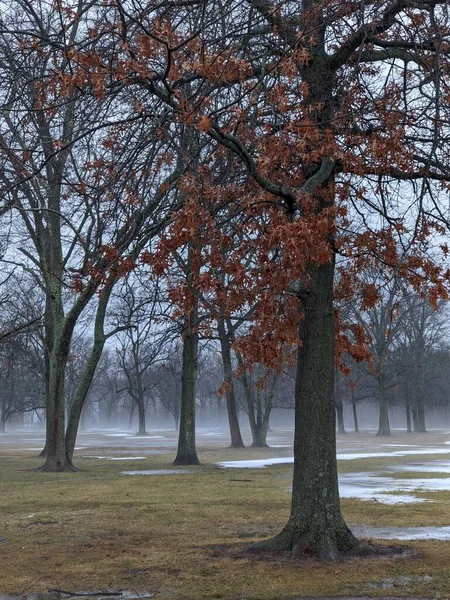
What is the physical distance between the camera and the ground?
7734 mm

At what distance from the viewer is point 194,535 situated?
1095 cm

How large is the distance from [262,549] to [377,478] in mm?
11708

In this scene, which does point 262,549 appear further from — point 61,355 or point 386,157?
point 61,355

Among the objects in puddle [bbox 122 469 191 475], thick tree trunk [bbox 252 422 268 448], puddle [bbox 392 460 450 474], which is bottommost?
puddle [bbox 122 469 191 475]

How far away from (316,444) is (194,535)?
271 cm

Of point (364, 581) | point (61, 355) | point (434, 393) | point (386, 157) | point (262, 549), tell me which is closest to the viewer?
point (364, 581)

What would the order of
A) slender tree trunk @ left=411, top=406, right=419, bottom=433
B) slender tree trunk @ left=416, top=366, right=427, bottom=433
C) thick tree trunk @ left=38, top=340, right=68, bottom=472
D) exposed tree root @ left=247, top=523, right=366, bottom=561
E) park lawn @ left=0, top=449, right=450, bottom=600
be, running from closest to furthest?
1. park lawn @ left=0, top=449, right=450, bottom=600
2. exposed tree root @ left=247, top=523, right=366, bottom=561
3. thick tree trunk @ left=38, top=340, right=68, bottom=472
4. slender tree trunk @ left=416, top=366, right=427, bottom=433
5. slender tree trunk @ left=411, top=406, right=419, bottom=433

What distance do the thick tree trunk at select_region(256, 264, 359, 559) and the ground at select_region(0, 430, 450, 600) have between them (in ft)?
1.47

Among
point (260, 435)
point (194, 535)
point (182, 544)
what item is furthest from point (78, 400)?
point (260, 435)

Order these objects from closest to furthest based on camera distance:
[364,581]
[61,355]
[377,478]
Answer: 1. [364,581]
2. [377,478]
3. [61,355]

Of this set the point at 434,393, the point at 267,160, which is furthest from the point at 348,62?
the point at 434,393

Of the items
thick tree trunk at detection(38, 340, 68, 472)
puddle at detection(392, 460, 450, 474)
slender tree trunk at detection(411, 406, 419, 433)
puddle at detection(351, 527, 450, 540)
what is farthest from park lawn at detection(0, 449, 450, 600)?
slender tree trunk at detection(411, 406, 419, 433)

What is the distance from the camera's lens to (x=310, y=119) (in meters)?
8.88

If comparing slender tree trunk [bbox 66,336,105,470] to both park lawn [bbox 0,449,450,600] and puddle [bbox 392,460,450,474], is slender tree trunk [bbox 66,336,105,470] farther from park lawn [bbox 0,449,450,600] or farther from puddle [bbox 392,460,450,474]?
puddle [bbox 392,460,450,474]
